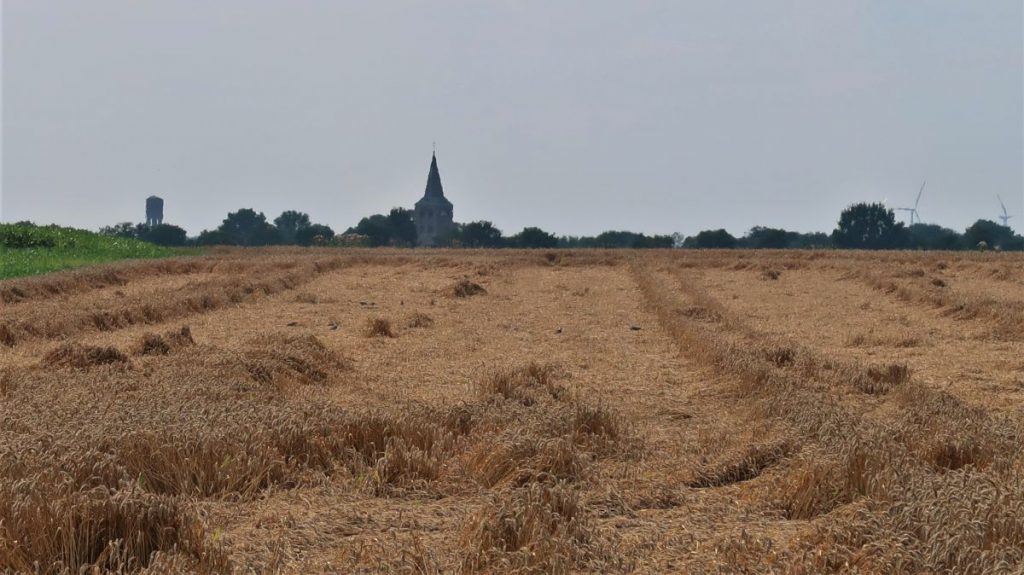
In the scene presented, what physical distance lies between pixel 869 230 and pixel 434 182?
80645 millimetres

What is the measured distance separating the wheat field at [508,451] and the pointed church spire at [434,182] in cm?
15992

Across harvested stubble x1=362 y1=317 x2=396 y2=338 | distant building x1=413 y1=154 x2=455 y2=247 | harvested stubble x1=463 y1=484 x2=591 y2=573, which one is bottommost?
harvested stubble x1=362 y1=317 x2=396 y2=338

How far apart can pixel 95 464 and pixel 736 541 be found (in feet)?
12.7

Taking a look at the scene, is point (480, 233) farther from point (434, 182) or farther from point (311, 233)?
point (434, 182)

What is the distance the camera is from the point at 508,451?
24.5 ft

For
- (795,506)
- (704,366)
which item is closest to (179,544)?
(795,506)

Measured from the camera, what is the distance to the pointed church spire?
178 m

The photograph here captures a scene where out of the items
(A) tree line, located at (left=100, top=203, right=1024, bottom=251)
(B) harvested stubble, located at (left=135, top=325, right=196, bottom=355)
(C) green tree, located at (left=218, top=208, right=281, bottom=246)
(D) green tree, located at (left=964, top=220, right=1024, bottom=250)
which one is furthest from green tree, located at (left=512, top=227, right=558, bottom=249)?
(B) harvested stubble, located at (left=135, top=325, right=196, bottom=355)

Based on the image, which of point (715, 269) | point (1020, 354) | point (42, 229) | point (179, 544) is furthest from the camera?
point (42, 229)

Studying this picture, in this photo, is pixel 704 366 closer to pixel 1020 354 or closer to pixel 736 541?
pixel 1020 354

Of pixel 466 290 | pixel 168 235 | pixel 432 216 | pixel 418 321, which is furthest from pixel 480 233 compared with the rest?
pixel 418 321

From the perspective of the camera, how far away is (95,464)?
6469mm

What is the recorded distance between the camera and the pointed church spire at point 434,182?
178m

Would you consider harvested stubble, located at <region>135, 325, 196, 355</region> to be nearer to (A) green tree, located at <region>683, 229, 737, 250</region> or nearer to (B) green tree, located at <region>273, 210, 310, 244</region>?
(A) green tree, located at <region>683, 229, 737, 250</region>
